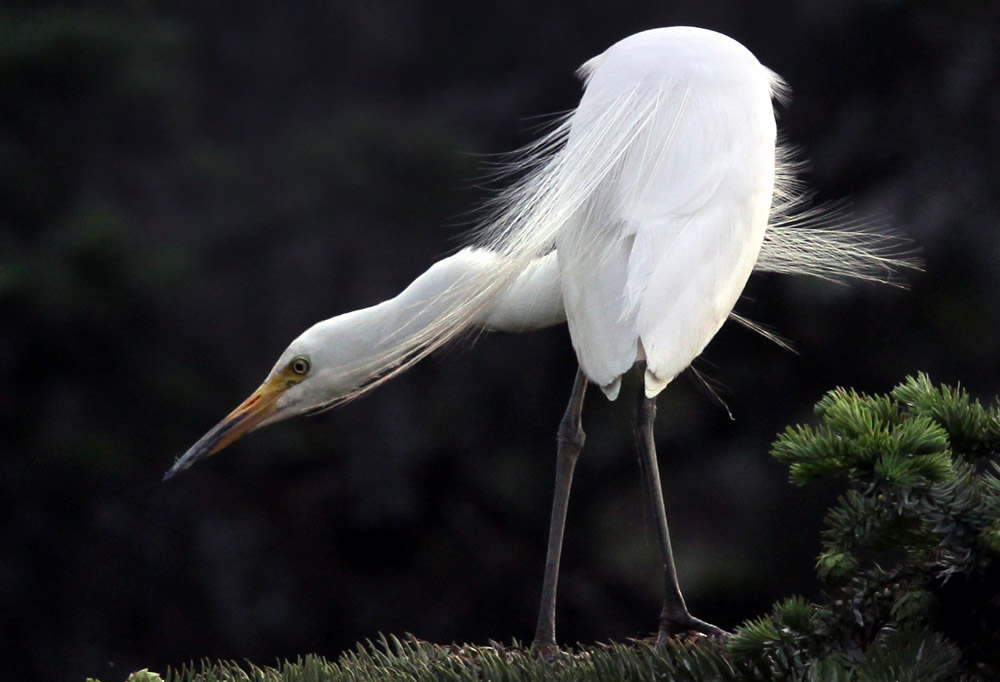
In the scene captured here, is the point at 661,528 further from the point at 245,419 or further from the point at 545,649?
the point at 245,419

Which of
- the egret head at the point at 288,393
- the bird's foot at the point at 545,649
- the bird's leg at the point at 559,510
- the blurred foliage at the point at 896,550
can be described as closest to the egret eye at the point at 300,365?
the egret head at the point at 288,393

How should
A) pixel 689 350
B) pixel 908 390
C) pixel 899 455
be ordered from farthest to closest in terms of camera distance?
pixel 689 350
pixel 908 390
pixel 899 455

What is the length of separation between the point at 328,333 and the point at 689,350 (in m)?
0.52

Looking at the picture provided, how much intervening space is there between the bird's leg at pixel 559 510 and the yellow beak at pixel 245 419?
362 millimetres

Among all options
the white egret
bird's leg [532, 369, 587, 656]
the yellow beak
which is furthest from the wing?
the yellow beak

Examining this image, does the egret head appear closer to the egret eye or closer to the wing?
the egret eye

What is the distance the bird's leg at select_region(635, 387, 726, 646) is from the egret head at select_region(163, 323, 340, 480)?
393mm

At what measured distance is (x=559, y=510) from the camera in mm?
1152

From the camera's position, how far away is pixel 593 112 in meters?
1.26

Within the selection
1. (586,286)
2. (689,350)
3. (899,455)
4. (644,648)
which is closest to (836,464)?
(899,455)

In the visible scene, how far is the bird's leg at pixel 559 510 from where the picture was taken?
1.05m

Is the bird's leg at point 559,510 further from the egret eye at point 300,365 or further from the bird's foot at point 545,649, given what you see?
the egret eye at point 300,365

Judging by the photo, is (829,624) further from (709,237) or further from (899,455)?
Result: (709,237)

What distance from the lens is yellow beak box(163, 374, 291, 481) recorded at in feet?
4.38
